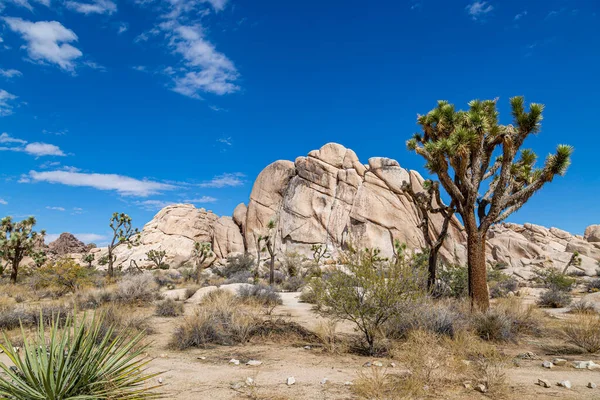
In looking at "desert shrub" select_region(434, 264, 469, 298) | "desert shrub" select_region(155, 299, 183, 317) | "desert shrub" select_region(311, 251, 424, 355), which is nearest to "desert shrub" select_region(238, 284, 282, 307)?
"desert shrub" select_region(155, 299, 183, 317)

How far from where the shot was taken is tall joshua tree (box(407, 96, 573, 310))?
12.0m

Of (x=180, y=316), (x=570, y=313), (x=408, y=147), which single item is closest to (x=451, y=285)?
(x=570, y=313)

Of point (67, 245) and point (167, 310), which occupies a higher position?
point (67, 245)

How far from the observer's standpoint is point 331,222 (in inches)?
2041

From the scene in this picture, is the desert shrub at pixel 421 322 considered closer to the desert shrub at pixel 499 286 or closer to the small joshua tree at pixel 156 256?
the desert shrub at pixel 499 286

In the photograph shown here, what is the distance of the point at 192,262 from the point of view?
54.2 meters

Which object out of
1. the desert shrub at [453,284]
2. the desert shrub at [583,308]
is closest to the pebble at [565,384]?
the desert shrub at [583,308]

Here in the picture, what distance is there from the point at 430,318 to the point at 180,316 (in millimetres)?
8130

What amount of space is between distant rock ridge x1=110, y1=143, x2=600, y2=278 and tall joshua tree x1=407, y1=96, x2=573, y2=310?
32.9 meters

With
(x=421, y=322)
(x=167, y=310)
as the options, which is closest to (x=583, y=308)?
(x=421, y=322)

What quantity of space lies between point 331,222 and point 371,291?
44056mm

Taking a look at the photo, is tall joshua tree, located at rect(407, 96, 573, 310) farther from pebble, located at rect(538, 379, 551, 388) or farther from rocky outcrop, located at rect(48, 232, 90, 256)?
rocky outcrop, located at rect(48, 232, 90, 256)

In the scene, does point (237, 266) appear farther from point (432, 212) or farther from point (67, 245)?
point (67, 245)

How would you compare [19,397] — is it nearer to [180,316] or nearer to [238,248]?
[180,316]
